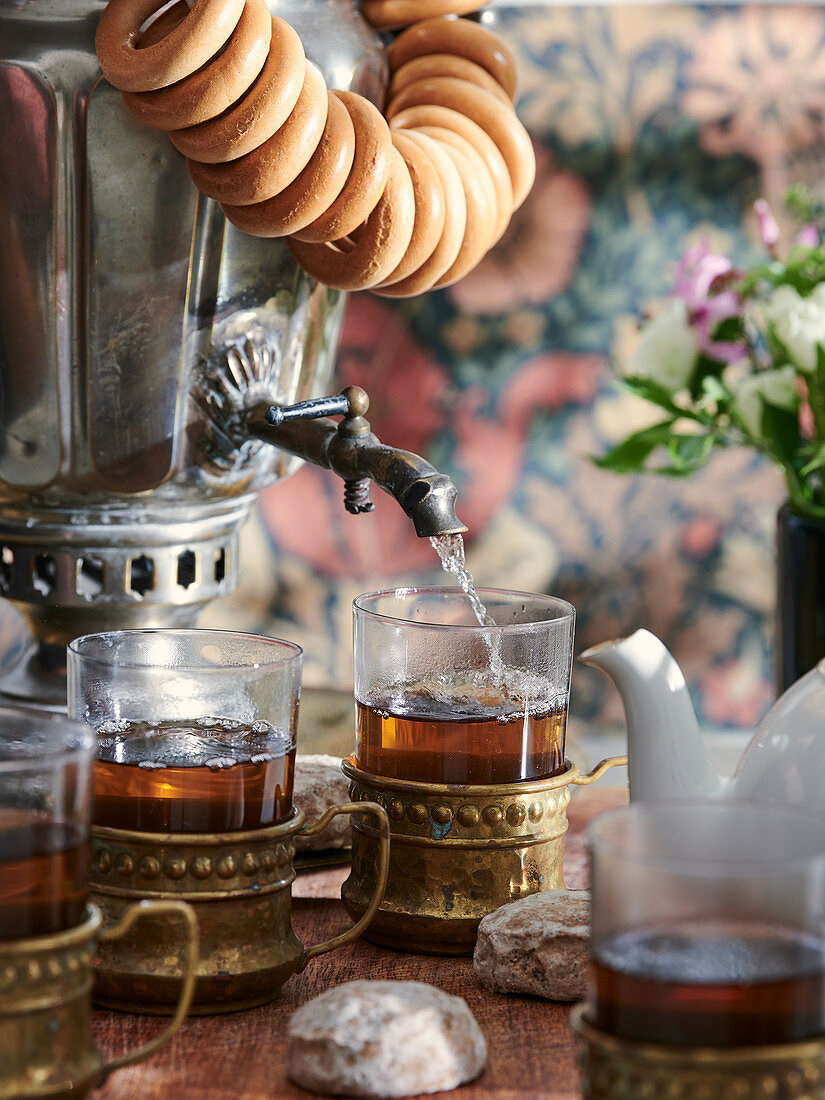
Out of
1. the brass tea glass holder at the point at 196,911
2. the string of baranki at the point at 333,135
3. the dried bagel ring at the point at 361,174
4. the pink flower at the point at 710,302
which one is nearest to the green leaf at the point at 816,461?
the pink flower at the point at 710,302

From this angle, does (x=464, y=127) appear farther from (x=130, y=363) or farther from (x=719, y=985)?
(x=719, y=985)

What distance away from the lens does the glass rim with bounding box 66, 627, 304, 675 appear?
0.50m

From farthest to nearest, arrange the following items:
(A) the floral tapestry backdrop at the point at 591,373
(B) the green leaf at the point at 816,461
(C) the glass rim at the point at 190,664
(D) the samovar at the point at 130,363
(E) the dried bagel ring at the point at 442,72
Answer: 1. (A) the floral tapestry backdrop at the point at 591,373
2. (B) the green leaf at the point at 816,461
3. (E) the dried bagel ring at the point at 442,72
4. (D) the samovar at the point at 130,363
5. (C) the glass rim at the point at 190,664

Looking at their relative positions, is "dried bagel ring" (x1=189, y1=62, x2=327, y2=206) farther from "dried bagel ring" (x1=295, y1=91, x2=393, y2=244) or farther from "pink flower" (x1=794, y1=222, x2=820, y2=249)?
"pink flower" (x1=794, y1=222, x2=820, y2=249)

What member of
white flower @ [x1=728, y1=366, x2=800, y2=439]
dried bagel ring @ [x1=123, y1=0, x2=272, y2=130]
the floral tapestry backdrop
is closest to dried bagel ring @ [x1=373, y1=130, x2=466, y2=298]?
dried bagel ring @ [x1=123, y1=0, x2=272, y2=130]

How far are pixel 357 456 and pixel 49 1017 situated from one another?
11.3 inches

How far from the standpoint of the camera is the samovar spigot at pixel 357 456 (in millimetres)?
558

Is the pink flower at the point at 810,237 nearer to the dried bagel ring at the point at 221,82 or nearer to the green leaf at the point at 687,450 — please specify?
the green leaf at the point at 687,450

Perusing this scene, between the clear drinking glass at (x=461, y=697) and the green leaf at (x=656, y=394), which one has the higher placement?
the green leaf at (x=656, y=394)

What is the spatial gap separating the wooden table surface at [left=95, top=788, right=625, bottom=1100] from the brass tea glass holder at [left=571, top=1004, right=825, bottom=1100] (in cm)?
8

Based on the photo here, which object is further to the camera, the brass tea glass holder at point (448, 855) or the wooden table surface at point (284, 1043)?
the brass tea glass holder at point (448, 855)

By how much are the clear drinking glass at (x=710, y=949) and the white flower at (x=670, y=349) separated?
2.05 feet

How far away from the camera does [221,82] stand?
1.77ft

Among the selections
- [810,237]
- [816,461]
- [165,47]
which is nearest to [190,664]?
[165,47]
